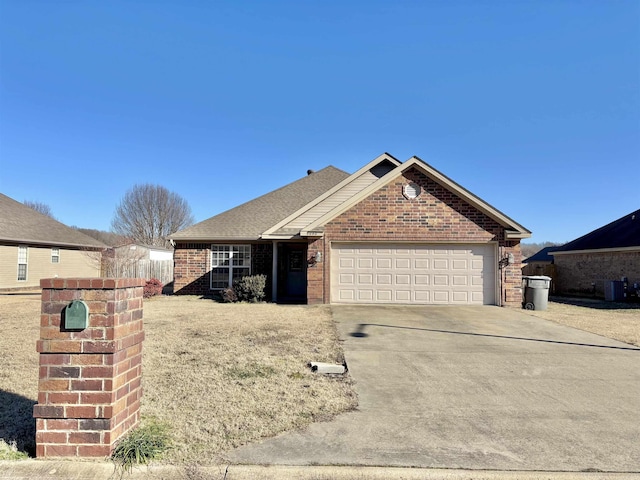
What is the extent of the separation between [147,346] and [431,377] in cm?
494

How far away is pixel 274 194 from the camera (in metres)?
20.3

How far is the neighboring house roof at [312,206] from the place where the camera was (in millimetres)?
13289

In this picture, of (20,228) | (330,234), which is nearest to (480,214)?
(330,234)

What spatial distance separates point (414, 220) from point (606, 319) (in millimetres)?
6251

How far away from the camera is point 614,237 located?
63.3ft

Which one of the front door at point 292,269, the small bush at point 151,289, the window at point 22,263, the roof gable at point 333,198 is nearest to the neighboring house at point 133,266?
the window at point 22,263

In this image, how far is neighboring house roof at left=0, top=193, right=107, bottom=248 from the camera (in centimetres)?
2122

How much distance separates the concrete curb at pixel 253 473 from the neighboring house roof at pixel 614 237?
18317 mm

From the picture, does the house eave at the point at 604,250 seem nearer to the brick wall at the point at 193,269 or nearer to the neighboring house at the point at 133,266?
the brick wall at the point at 193,269

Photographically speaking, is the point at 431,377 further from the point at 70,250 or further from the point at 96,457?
the point at 70,250

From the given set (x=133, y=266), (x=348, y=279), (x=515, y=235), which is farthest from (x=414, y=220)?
(x=133, y=266)

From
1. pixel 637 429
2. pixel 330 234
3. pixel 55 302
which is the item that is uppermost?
pixel 330 234

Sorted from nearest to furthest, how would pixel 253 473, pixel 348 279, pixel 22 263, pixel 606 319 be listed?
pixel 253 473
pixel 606 319
pixel 348 279
pixel 22 263

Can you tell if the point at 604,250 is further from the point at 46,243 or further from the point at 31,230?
the point at 31,230
